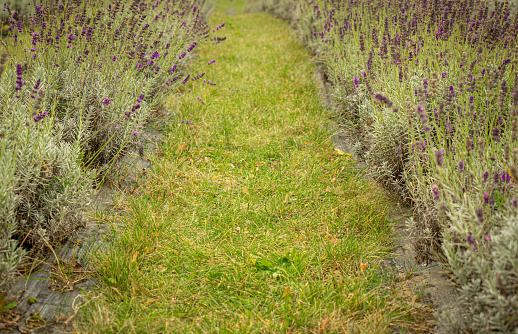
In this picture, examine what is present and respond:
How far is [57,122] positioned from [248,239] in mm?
1773

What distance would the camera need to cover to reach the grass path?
1881mm

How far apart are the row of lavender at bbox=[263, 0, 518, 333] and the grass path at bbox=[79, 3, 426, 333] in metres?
0.34

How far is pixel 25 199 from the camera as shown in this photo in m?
2.09

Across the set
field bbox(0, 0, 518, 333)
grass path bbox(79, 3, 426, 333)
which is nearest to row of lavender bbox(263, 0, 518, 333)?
field bbox(0, 0, 518, 333)

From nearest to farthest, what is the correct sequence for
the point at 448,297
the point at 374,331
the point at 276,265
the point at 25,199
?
the point at 374,331
the point at 448,297
the point at 25,199
the point at 276,265

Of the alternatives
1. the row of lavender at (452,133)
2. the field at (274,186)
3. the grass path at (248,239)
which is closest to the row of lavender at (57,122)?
the field at (274,186)

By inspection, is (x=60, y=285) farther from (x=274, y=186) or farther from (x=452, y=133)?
(x=452, y=133)

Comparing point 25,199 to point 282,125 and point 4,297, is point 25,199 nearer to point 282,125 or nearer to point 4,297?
point 4,297

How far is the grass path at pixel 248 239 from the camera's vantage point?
188 cm

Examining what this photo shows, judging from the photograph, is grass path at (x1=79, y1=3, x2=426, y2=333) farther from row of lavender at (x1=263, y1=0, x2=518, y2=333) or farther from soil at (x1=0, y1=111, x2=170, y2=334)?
row of lavender at (x1=263, y1=0, x2=518, y2=333)

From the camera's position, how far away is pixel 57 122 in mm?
2770

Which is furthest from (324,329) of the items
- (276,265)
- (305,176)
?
(305,176)

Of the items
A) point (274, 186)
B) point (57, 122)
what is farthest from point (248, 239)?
point (57, 122)

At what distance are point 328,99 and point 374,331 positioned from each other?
343cm
